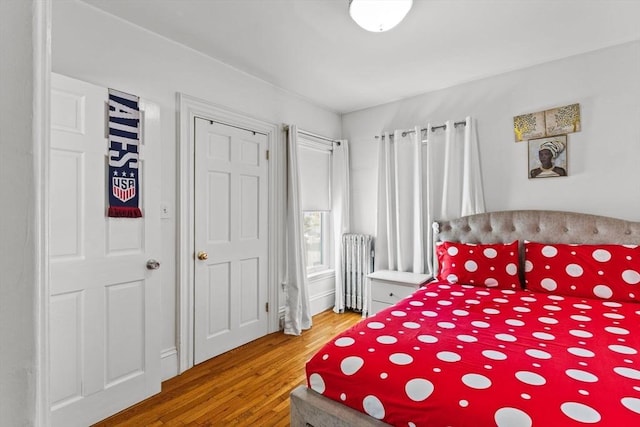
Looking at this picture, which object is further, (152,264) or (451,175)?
(451,175)

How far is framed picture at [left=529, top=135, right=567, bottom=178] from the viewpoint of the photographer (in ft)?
9.12

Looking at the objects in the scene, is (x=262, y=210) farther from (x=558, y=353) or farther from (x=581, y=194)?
(x=581, y=194)

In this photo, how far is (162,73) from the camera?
241 centimetres

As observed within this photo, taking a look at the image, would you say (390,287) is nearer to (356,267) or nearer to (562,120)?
(356,267)

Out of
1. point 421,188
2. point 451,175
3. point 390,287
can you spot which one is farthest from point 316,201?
point 451,175

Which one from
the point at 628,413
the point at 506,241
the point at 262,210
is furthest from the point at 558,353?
the point at 262,210

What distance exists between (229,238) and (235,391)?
1.25m

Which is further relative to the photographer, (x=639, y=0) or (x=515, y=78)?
(x=515, y=78)

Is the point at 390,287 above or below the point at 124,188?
below

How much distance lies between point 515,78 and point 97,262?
3.77 m

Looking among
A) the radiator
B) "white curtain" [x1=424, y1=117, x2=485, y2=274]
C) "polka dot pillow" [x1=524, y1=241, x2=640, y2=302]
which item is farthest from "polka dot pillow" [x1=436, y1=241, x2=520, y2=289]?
the radiator

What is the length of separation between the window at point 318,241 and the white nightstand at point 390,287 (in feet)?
3.14

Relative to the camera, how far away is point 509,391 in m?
1.14

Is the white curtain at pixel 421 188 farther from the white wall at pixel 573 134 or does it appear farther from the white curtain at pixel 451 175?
the white wall at pixel 573 134
